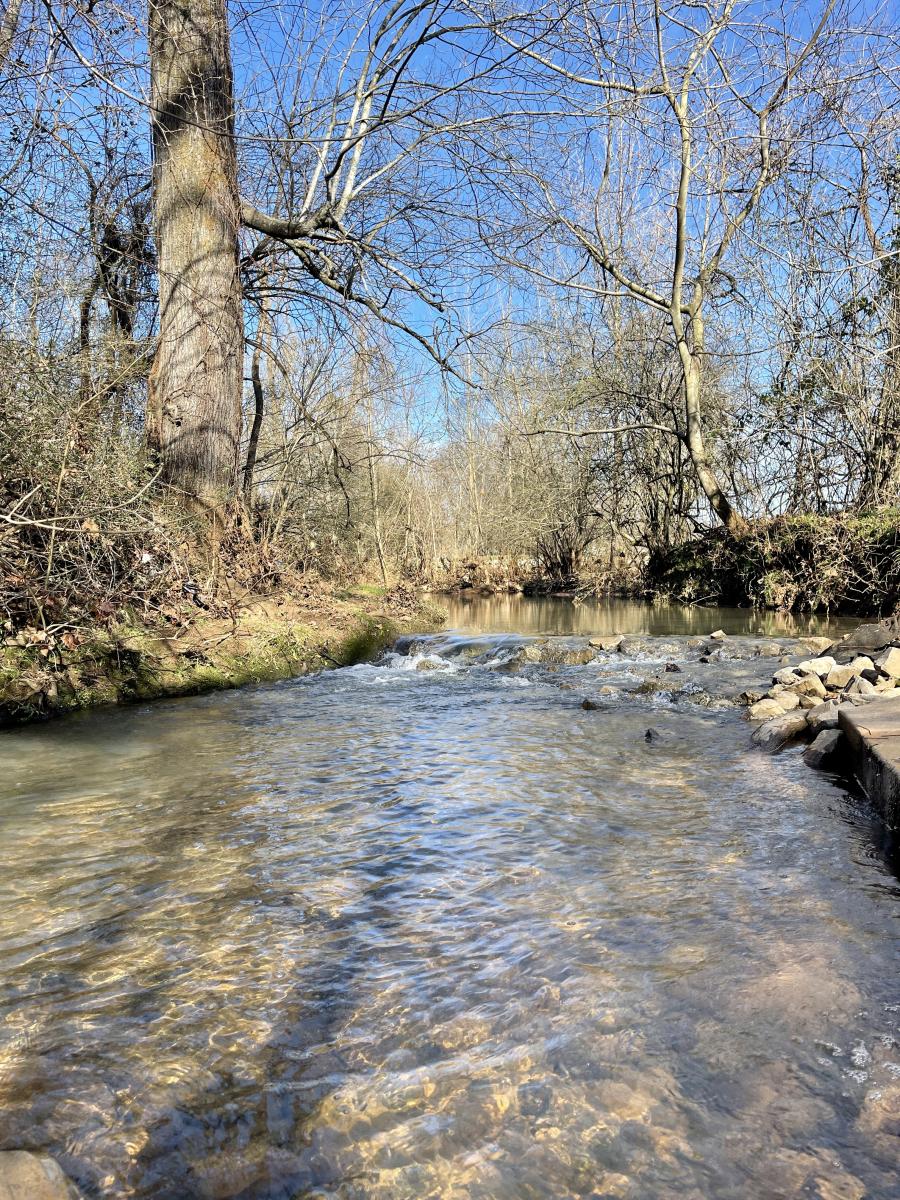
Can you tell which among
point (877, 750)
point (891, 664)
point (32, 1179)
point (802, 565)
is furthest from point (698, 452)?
point (32, 1179)

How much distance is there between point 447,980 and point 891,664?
17.2ft

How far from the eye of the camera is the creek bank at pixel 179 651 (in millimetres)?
6148

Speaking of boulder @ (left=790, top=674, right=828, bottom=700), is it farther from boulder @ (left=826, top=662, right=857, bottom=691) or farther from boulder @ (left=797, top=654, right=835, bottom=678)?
boulder @ (left=797, top=654, right=835, bottom=678)

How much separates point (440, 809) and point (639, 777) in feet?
4.20

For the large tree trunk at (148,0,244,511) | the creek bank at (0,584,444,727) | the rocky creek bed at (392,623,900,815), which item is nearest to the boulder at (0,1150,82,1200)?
the rocky creek bed at (392,623,900,815)

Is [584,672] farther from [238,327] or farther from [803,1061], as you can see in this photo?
[803,1061]

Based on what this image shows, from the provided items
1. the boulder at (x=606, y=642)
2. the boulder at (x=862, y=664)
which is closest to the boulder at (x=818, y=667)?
the boulder at (x=862, y=664)

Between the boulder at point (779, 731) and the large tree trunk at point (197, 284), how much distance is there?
230 inches

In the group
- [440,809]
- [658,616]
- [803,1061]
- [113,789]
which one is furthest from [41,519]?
[658,616]

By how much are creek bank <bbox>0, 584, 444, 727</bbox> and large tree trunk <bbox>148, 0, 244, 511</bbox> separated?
4.75 ft

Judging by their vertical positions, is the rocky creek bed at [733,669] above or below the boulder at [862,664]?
below

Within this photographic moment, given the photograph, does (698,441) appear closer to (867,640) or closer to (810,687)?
(867,640)

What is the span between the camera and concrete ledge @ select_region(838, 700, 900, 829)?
142 inches

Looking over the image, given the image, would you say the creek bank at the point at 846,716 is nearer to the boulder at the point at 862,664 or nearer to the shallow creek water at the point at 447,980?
the boulder at the point at 862,664
